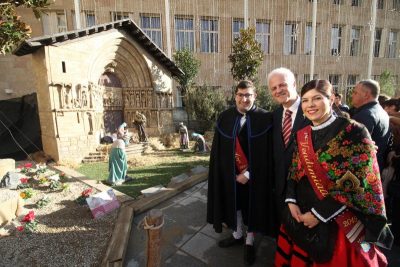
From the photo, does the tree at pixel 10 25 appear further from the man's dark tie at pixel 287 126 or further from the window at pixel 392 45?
the window at pixel 392 45

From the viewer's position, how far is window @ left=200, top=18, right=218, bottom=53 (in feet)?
52.7

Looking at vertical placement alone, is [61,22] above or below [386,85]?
above

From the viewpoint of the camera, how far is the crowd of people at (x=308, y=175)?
67.9 inches

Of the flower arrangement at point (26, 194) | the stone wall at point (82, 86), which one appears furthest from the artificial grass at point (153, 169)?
the flower arrangement at point (26, 194)

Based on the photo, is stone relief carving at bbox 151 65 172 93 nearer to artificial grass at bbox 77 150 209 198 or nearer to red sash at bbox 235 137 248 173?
artificial grass at bbox 77 150 209 198

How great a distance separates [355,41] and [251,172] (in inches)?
849

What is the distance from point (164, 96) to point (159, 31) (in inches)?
203

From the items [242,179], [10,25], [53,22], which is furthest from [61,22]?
[242,179]

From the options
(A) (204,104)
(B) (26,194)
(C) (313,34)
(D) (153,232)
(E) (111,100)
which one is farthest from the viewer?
(C) (313,34)

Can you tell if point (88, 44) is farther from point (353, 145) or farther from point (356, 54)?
point (356, 54)

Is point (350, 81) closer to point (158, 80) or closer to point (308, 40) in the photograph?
point (308, 40)

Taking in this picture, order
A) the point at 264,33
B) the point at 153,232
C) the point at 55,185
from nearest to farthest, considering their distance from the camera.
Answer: the point at 153,232 < the point at 55,185 < the point at 264,33

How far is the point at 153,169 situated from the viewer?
314 inches

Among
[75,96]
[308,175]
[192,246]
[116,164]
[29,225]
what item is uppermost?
[75,96]
